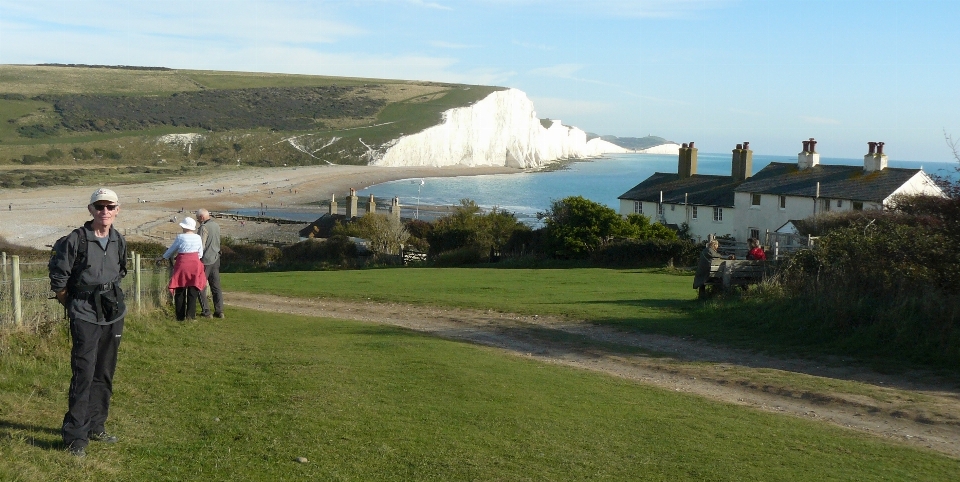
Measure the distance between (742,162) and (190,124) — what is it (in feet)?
405

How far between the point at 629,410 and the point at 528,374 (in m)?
2.23

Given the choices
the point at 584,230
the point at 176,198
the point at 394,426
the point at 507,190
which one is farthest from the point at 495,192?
the point at 394,426

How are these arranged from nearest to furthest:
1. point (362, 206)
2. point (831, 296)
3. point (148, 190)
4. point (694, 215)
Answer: point (831, 296), point (694, 215), point (362, 206), point (148, 190)

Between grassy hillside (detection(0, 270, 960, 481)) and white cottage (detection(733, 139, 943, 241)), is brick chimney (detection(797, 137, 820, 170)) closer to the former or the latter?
white cottage (detection(733, 139, 943, 241))

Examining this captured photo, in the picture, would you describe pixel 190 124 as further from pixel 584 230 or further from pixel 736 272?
pixel 736 272

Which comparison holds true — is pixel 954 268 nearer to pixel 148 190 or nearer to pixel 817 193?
pixel 817 193

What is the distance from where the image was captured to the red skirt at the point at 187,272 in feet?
47.4

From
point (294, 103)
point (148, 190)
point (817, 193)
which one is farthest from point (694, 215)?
point (294, 103)

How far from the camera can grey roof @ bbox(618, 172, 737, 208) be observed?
53.2m

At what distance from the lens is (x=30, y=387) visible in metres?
8.90

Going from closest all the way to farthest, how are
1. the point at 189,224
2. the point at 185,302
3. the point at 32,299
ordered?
the point at 32,299 → the point at 189,224 → the point at 185,302

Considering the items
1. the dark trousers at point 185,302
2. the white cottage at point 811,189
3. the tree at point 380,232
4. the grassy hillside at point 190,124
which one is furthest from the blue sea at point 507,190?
the dark trousers at point 185,302

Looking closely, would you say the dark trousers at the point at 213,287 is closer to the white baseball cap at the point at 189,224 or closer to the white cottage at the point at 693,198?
the white baseball cap at the point at 189,224

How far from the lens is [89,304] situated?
6922 millimetres
